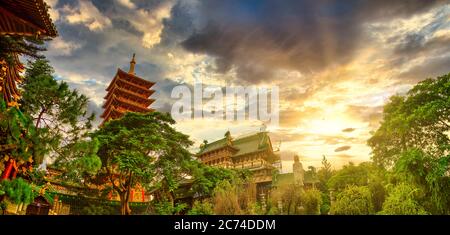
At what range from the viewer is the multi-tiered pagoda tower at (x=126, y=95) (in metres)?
24.6

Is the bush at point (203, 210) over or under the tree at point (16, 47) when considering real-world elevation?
under

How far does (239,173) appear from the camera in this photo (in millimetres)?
20266

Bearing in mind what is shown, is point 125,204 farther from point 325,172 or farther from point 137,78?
point 325,172

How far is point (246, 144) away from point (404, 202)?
16.9m

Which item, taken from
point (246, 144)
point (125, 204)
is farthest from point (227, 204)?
point (246, 144)

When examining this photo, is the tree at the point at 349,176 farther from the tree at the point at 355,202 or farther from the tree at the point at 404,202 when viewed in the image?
the tree at the point at 404,202

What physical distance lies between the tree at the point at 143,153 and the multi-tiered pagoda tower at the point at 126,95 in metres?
8.78

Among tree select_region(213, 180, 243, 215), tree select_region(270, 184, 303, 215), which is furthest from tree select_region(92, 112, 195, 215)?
tree select_region(270, 184, 303, 215)

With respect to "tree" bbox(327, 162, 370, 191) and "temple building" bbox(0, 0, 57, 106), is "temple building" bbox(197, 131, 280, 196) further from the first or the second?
"temple building" bbox(0, 0, 57, 106)

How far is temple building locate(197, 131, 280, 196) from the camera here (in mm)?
24900

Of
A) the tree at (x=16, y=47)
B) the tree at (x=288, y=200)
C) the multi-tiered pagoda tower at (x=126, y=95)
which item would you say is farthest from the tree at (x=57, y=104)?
the multi-tiered pagoda tower at (x=126, y=95)

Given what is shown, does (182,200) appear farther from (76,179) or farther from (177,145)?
(76,179)

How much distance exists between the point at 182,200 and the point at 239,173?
458cm
